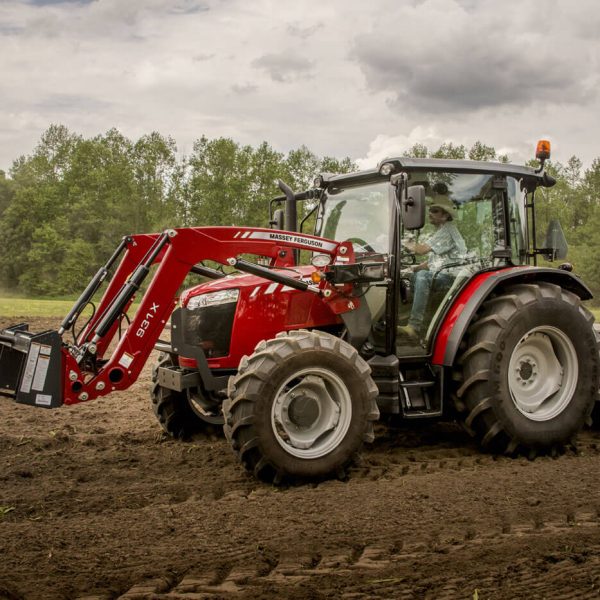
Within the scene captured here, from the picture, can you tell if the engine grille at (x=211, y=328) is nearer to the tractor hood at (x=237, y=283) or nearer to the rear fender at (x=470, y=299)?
the tractor hood at (x=237, y=283)

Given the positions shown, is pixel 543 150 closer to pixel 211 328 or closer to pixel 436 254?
pixel 436 254

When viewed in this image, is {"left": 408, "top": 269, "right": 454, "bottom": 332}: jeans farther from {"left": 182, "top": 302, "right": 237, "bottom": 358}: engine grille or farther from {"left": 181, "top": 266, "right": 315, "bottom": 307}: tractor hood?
{"left": 182, "top": 302, "right": 237, "bottom": 358}: engine grille

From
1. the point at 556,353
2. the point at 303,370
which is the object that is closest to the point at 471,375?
the point at 556,353

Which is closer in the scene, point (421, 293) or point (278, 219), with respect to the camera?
point (421, 293)

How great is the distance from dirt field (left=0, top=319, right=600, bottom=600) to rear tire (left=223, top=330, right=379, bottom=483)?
0.68 feet

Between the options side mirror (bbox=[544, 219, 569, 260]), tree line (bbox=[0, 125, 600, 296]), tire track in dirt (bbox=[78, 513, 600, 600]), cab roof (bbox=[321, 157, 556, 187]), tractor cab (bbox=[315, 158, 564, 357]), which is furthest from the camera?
tree line (bbox=[0, 125, 600, 296])

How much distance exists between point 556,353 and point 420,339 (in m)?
1.23

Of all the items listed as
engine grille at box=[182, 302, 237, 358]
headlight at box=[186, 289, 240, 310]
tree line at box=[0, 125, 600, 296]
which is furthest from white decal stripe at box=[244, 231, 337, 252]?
tree line at box=[0, 125, 600, 296]

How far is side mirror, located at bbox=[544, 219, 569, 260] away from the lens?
681cm

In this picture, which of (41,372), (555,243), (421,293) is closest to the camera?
(41,372)

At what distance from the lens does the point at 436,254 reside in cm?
629

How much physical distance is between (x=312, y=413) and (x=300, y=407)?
11 centimetres

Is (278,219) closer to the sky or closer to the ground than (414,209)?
closer to the sky

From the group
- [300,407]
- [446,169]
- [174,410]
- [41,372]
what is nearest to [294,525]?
[300,407]
